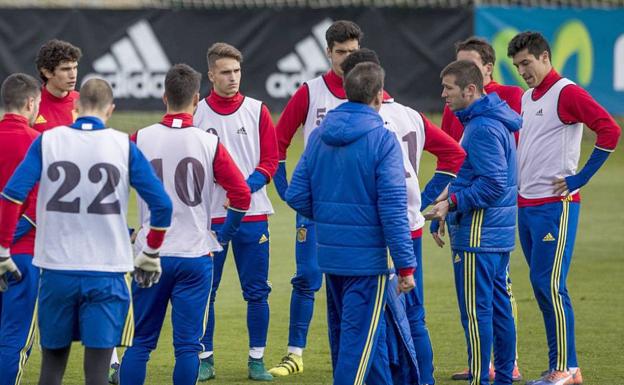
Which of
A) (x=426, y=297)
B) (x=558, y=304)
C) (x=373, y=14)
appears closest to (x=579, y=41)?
(x=373, y=14)

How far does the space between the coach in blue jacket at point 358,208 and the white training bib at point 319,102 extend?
1916 millimetres

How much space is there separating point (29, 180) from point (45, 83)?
2102 millimetres

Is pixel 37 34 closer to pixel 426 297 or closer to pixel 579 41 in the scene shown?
pixel 579 41

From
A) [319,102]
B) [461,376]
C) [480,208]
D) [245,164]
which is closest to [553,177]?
[480,208]

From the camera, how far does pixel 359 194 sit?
245 inches

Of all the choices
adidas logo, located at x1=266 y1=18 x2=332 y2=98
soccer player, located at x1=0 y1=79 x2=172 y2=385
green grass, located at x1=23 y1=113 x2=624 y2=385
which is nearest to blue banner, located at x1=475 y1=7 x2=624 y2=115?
adidas logo, located at x1=266 y1=18 x2=332 y2=98

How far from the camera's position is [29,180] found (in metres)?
5.88

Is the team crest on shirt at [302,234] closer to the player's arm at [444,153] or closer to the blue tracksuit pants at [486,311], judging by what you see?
the player's arm at [444,153]

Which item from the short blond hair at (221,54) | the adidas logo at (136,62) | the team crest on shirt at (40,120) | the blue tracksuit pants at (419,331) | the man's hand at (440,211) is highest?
the adidas logo at (136,62)

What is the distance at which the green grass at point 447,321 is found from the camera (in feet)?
27.5

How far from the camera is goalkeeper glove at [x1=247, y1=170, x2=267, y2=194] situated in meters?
7.95

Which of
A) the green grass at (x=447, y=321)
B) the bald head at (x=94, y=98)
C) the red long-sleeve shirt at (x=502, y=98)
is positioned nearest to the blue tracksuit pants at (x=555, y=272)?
the green grass at (x=447, y=321)

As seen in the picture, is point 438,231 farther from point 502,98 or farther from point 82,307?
point 82,307

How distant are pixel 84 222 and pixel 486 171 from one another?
99.3 inches
